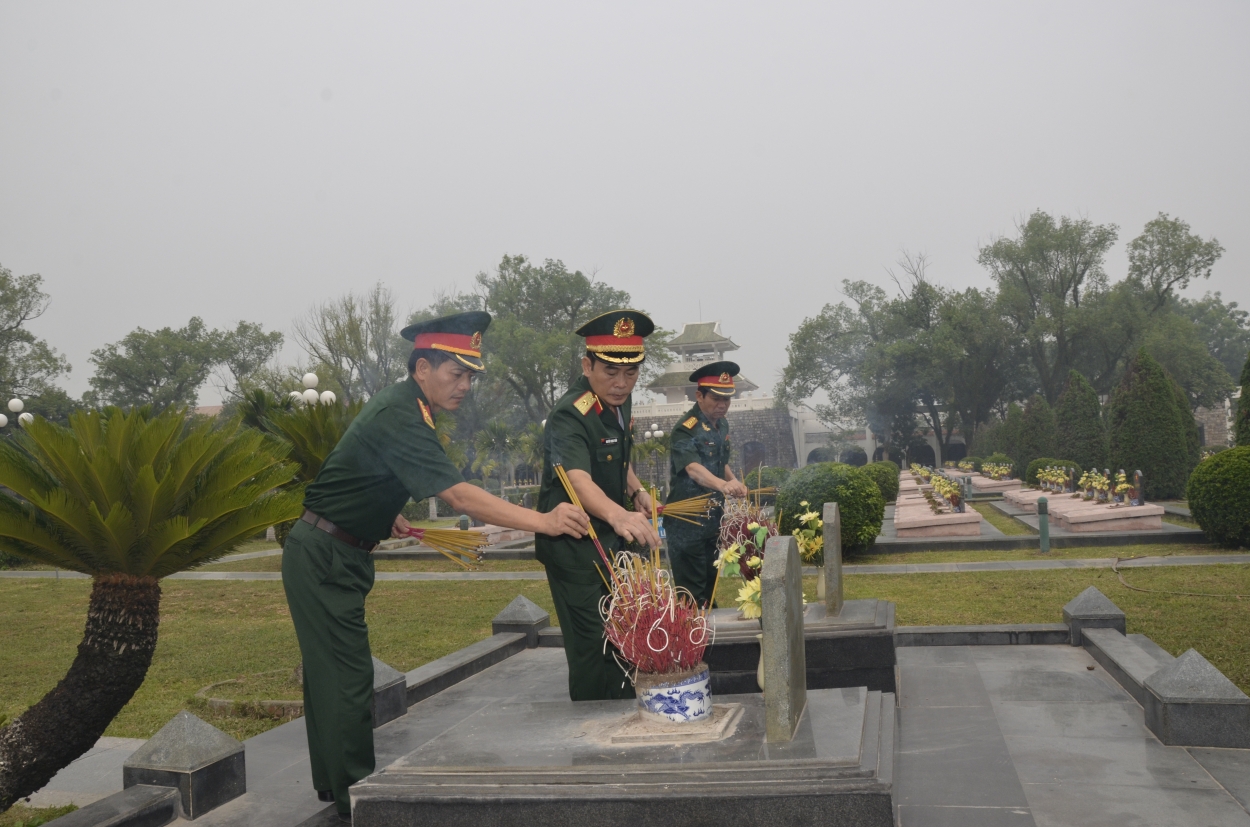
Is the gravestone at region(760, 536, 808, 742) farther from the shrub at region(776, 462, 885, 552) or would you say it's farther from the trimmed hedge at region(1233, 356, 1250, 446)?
the trimmed hedge at region(1233, 356, 1250, 446)

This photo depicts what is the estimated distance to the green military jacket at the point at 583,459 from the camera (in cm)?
429

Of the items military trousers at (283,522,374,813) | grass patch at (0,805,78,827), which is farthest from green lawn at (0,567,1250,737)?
military trousers at (283,522,374,813)

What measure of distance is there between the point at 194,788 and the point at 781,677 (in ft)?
8.17

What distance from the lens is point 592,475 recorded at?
14.8 feet

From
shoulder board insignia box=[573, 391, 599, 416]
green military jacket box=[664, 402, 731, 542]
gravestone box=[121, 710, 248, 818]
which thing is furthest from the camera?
green military jacket box=[664, 402, 731, 542]

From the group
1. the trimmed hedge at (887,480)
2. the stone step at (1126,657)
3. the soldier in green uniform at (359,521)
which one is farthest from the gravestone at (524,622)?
the trimmed hedge at (887,480)

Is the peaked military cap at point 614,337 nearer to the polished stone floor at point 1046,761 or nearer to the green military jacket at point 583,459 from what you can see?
the green military jacket at point 583,459

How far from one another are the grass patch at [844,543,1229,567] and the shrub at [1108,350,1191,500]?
1004 centimetres

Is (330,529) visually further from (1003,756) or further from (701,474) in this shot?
(701,474)

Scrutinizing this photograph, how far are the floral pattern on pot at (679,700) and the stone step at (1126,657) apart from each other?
2473 mm

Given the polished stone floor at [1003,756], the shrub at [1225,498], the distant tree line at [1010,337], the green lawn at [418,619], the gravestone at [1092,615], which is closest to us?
the polished stone floor at [1003,756]

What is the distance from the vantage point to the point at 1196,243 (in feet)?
146

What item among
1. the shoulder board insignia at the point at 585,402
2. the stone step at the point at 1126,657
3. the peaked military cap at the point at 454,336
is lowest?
the stone step at the point at 1126,657

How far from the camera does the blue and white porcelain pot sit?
11.4ft
